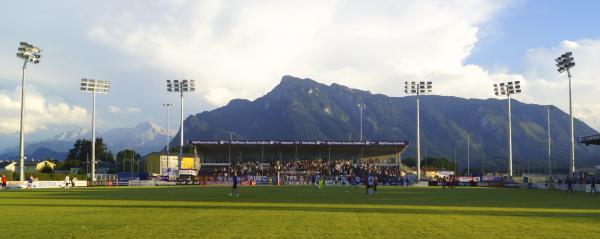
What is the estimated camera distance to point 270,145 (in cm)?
11481

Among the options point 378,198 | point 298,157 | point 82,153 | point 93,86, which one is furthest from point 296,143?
point 82,153

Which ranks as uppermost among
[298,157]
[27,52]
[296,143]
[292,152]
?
[27,52]

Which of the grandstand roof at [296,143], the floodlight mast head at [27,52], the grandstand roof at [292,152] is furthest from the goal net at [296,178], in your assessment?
the floodlight mast head at [27,52]

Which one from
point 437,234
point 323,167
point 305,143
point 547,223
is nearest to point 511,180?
point 323,167

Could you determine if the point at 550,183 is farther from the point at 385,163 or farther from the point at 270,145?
the point at 270,145

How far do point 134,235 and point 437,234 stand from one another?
26.7 feet

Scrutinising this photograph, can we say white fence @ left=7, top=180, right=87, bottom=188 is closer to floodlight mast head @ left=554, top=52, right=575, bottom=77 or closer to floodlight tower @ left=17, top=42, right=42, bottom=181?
floodlight tower @ left=17, top=42, right=42, bottom=181

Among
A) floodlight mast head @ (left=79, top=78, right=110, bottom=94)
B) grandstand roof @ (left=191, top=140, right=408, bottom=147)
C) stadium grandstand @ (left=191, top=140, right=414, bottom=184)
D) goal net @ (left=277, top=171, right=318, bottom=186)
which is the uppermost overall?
floodlight mast head @ (left=79, top=78, right=110, bottom=94)

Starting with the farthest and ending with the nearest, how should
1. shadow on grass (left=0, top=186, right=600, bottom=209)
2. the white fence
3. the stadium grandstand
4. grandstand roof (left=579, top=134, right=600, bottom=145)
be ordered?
the stadium grandstand < the white fence < grandstand roof (left=579, top=134, right=600, bottom=145) < shadow on grass (left=0, top=186, right=600, bottom=209)

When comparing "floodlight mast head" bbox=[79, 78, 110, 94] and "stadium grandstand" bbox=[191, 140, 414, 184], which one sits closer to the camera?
"floodlight mast head" bbox=[79, 78, 110, 94]

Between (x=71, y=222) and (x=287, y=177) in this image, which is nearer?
(x=71, y=222)

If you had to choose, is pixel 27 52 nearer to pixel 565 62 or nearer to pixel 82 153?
pixel 565 62

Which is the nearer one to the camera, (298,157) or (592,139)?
(592,139)

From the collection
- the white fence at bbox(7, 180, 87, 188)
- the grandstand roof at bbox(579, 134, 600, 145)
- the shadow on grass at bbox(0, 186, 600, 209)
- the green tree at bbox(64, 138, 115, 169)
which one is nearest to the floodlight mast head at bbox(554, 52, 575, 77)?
the grandstand roof at bbox(579, 134, 600, 145)
